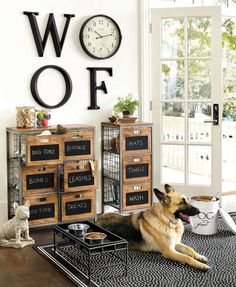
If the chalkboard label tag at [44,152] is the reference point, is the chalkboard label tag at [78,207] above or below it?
below

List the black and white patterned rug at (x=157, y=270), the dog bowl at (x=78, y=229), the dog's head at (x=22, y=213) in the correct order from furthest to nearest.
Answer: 1. the dog's head at (x=22, y=213)
2. the dog bowl at (x=78, y=229)
3. the black and white patterned rug at (x=157, y=270)

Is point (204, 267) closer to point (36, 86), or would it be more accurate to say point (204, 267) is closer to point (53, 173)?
point (53, 173)

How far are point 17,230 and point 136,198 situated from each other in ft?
4.32

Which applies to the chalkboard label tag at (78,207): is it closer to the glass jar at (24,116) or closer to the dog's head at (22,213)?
the dog's head at (22,213)

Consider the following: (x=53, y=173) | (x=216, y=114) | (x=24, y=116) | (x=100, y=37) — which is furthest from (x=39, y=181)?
(x=216, y=114)

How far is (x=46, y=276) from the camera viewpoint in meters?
3.57

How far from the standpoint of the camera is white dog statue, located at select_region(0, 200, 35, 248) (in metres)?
4.19

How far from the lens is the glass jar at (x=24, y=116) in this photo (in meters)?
4.68

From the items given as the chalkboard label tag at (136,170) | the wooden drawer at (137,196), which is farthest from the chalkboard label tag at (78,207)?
the chalkboard label tag at (136,170)

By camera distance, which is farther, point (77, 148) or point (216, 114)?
point (216, 114)

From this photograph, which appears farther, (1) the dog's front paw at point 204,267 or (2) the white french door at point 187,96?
(2) the white french door at point 187,96

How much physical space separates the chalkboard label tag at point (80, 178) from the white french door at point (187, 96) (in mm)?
1008

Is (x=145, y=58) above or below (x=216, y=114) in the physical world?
above

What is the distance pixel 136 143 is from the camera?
16.4 ft
